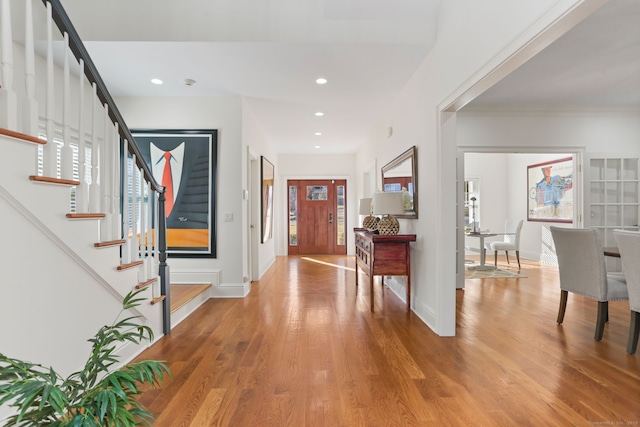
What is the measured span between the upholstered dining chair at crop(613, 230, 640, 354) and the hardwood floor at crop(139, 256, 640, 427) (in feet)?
0.58

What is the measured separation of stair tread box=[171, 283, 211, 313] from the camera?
3.25 metres

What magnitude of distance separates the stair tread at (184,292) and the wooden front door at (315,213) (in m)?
4.21

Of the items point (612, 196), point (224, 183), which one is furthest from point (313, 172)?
point (612, 196)

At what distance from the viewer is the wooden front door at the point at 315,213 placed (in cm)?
814

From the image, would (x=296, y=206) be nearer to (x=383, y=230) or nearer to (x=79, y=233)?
(x=383, y=230)

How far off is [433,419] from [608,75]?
13.7 feet

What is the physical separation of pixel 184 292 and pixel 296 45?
2.85 metres

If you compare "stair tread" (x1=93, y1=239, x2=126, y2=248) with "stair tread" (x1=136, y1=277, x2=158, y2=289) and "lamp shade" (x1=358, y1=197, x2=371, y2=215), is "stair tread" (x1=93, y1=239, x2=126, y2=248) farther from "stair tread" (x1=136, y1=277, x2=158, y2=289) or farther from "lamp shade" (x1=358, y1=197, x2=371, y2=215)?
"lamp shade" (x1=358, y1=197, x2=371, y2=215)

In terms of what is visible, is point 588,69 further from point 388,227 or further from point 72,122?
point 72,122

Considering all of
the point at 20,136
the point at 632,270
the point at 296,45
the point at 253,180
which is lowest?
the point at 632,270

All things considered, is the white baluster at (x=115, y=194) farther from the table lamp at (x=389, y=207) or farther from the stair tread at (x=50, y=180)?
the table lamp at (x=389, y=207)

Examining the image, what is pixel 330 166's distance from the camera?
807 cm

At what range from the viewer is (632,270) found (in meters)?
2.37

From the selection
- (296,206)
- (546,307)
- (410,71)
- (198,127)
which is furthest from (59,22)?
(296,206)
